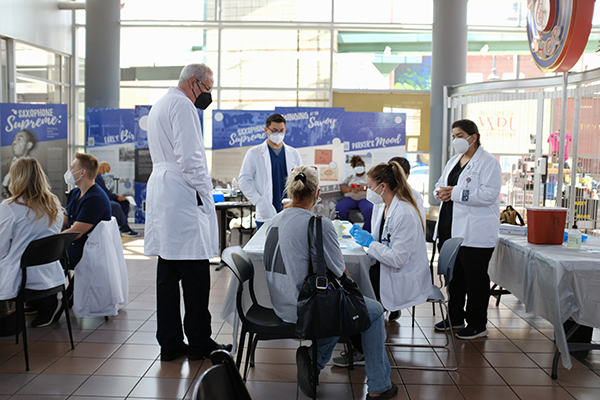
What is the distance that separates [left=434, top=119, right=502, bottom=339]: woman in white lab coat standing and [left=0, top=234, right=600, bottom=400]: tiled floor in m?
0.28

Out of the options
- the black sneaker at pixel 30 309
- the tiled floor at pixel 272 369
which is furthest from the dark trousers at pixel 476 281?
the black sneaker at pixel 30 309

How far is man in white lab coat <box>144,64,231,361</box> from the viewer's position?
9.87 feet

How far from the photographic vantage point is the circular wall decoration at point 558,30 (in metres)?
4.06

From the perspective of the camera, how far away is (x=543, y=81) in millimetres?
7305

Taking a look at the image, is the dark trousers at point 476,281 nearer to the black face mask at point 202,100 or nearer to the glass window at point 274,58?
the black face mask at point 202,100

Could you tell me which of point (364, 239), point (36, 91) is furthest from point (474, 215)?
point (36, 91)

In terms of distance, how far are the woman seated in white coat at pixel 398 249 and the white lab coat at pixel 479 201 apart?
0.63 m

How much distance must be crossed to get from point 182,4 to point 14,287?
835 cm

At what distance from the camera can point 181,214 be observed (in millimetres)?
3033

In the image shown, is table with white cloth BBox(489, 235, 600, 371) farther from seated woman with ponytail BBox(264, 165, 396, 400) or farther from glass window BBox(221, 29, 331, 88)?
glass window BBox(221, 29, 331, 88)

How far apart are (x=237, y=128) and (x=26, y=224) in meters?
5.05

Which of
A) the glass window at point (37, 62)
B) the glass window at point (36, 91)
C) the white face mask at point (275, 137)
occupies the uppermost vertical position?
the glass window at point (37, 62)

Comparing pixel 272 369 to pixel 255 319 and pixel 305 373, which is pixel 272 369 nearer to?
pixel 305 373

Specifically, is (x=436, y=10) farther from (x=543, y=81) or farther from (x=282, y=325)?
(x=282, y=325)
